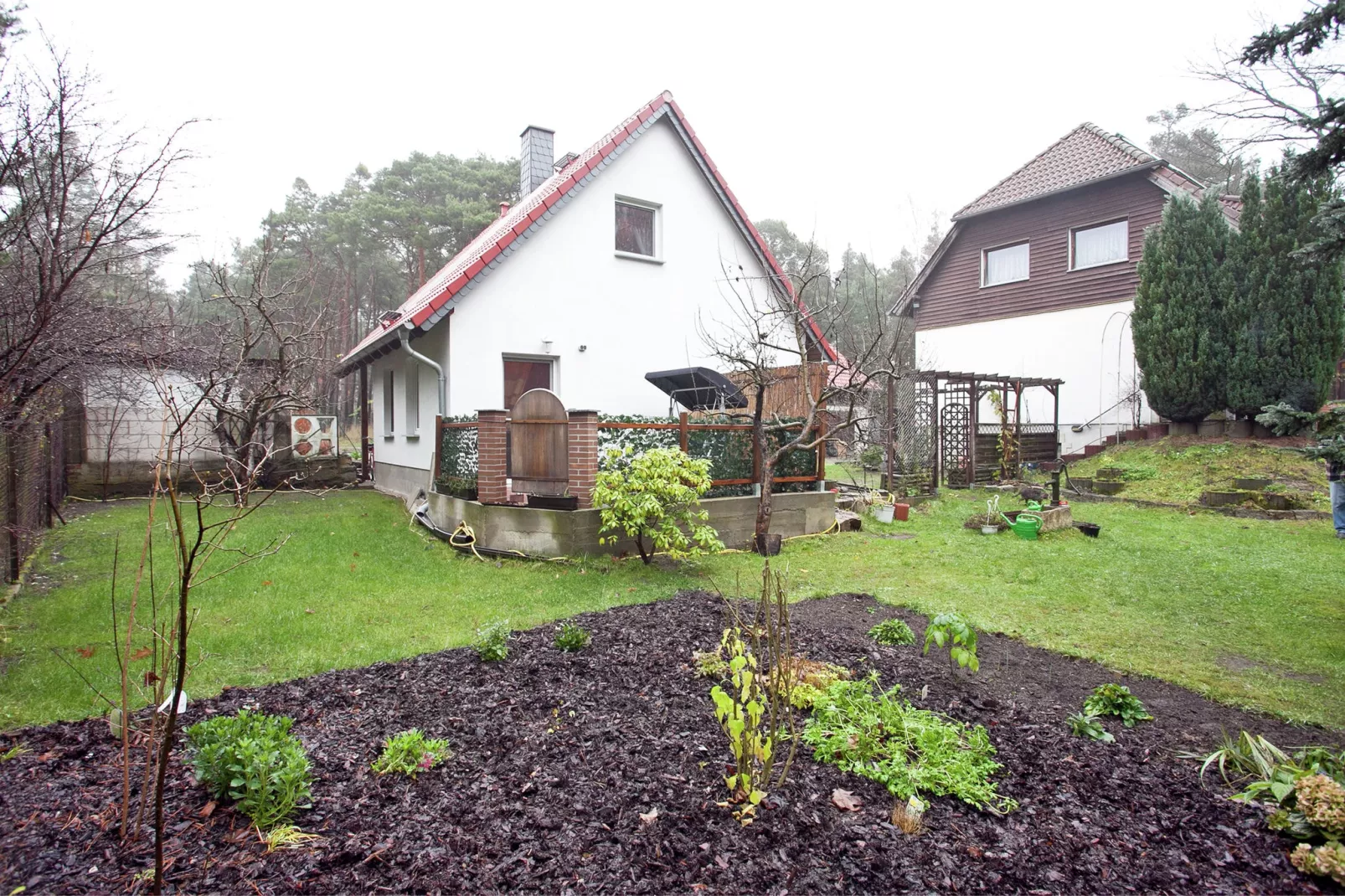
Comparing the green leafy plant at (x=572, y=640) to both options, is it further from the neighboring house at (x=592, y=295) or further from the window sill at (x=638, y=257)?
the window sill at (x=638, y=257)

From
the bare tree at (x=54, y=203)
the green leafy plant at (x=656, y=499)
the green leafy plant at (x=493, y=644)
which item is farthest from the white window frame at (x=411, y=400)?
the green leafy plant at (x=493, y=644)

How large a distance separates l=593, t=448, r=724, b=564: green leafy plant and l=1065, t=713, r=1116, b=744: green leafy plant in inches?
144

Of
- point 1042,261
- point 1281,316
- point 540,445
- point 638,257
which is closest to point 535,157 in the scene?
point 638,257

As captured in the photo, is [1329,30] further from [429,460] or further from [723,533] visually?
[429,460]

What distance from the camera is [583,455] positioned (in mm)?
6828

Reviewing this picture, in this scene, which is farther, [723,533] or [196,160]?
[723,533]

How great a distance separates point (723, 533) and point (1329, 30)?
612cm

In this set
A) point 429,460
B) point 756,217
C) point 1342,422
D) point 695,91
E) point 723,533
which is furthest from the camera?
point 756,217

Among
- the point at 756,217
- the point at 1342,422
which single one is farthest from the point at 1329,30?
the point at 756,217

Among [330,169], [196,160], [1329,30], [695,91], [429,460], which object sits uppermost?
[330,169]

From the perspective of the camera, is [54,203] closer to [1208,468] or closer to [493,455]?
[493,455]

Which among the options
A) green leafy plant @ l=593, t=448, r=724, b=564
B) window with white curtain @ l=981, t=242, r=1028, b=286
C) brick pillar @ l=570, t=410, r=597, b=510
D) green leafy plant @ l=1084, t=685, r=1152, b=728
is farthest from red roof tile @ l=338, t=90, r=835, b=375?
window with white curtain @ l=981, t=242, r=1028, b=286

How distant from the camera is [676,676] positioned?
144 inches

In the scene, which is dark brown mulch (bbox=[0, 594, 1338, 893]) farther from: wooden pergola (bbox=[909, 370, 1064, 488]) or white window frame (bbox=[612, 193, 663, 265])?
wooden pergola (bbox=[909, 370, 1064, 488])
